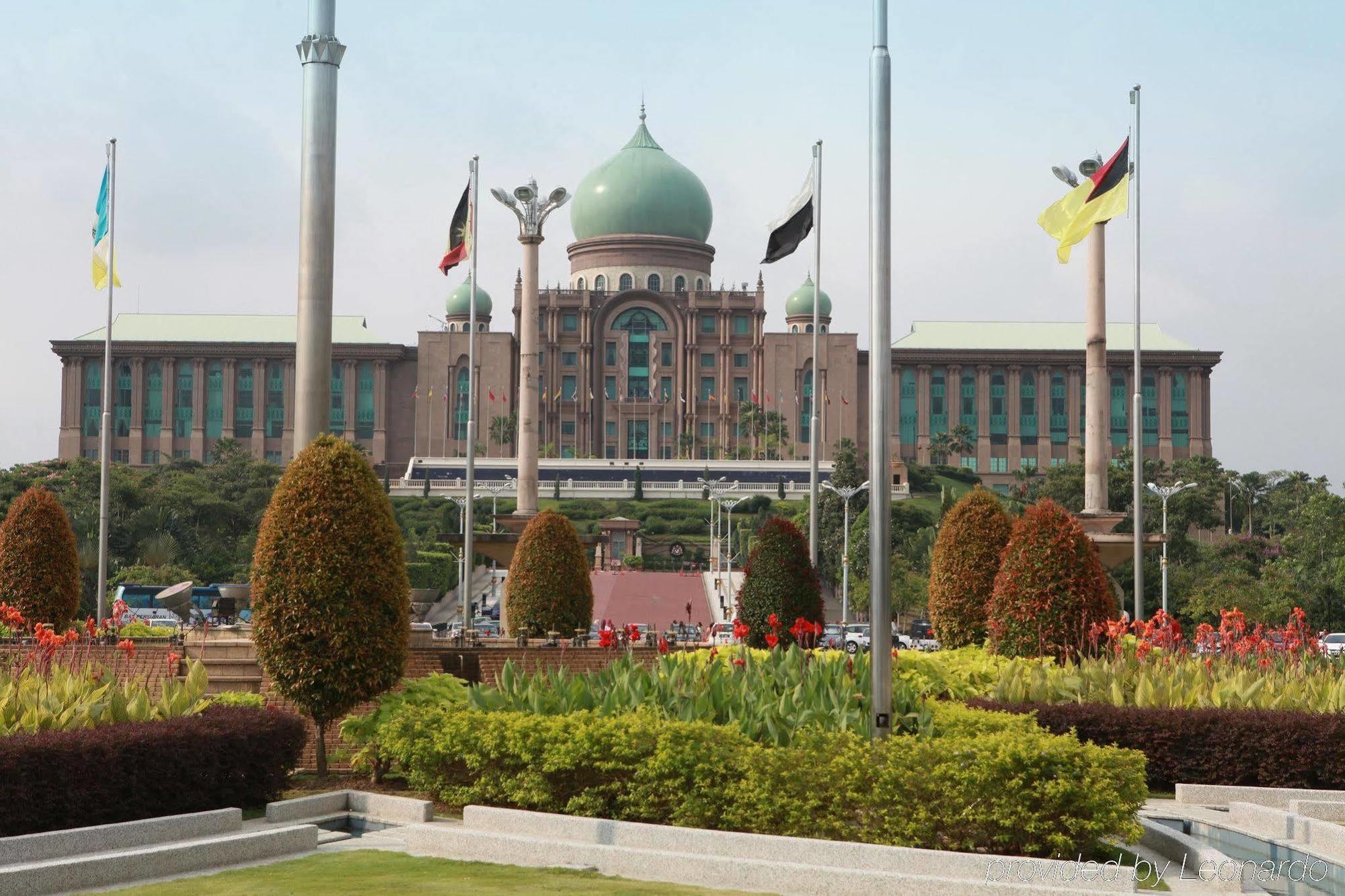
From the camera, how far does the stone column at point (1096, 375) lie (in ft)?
94.6

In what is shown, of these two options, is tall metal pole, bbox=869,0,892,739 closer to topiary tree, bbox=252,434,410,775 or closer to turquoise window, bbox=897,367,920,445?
topiary tree, bbox=252,434,410,775

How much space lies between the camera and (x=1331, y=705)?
15.5 metres

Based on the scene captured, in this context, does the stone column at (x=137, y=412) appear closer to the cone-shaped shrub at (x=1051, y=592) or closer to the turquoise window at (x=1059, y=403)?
the turquoise window at (x=1059, y=403)

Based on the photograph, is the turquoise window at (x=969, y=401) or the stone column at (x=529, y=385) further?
the turquoise window at (x=969, y=401)

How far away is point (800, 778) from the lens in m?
11.4

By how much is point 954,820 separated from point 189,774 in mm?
6037

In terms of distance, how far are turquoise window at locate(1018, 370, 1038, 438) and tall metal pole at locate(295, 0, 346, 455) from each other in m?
98.9

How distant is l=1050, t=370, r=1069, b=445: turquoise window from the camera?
11206cm

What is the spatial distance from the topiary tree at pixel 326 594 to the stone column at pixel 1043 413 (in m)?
100

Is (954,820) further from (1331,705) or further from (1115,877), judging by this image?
(1331,705)

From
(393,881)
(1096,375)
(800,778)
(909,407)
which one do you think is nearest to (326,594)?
(393,881)

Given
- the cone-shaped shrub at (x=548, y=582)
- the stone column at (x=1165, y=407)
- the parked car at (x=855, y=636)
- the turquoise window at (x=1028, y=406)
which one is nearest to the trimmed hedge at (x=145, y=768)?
the cone-shaped shrub at (x=548, y=582)

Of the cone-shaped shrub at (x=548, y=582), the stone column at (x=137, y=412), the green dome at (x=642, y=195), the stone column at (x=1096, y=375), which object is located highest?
the green dome at (x=642, y=195)

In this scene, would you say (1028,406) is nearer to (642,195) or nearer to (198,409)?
(642,195)
